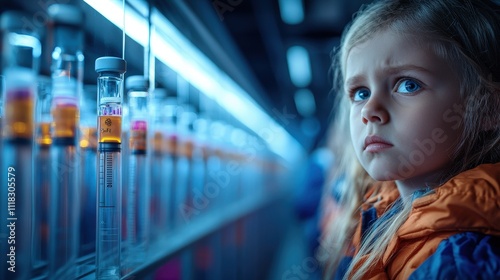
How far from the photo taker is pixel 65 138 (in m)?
1.18

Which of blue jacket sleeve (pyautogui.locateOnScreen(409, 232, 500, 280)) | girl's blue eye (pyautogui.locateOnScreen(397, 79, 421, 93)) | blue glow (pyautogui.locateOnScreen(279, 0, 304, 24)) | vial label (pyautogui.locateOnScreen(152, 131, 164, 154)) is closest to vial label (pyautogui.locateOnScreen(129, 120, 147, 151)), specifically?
vial label (pyautogui.locateOnScreen(152, 131, 164, 154))

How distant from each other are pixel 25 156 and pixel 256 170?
441 cm

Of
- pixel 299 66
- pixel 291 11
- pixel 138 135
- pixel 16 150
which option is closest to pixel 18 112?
pixel 16 150

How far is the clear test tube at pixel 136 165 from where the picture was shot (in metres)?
1.45

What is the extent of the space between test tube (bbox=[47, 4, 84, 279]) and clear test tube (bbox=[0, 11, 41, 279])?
0.52ft

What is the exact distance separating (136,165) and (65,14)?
513mm

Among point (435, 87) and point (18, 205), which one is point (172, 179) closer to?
point (18, 205)

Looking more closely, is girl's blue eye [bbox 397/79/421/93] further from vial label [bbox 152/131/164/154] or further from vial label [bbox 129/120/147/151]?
vial label [bbox 152/131/164/154]

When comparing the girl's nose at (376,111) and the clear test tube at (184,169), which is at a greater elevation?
the girl's nose at (376,111)

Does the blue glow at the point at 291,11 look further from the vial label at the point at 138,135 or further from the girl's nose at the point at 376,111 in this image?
the girl's nose at the point at 376,111

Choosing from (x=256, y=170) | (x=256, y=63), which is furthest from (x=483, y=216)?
(x=256, y=63)

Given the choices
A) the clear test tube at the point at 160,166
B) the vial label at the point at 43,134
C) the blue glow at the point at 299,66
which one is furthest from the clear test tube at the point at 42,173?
the blue glow at the point at 299,66

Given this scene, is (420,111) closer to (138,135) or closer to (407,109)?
(407,109)

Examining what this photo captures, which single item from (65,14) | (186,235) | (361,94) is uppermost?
(65,14)
